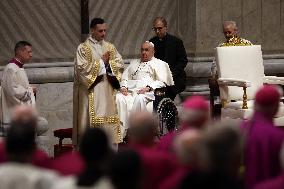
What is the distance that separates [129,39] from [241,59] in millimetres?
2777

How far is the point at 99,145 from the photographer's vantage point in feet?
17.5

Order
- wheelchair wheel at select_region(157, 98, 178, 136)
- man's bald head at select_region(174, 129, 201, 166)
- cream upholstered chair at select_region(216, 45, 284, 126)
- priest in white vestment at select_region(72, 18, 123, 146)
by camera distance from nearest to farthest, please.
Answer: man's bald head at select_region(174, 129, 201, 166) → priest in white vestment at select_region(72, 18, 123, 146) → wheelchair wheel at select_region(157, 98, 178, 136) → cream upholstered chair at select_region(216, 45, 284, 126)

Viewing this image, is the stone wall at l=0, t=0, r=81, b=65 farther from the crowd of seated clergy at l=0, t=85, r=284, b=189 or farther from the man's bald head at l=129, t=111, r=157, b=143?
the man's bald head at l=129, t=111, r=157, b=143

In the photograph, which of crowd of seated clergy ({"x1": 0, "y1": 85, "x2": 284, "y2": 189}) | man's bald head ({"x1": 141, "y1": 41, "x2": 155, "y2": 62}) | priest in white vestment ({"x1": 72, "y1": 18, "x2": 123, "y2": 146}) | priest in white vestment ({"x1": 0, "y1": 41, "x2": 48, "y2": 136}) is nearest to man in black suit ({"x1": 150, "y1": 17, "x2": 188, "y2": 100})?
man's bald head ({"x1": 141, "y1": 41, "x2": 155, "y2": 62})

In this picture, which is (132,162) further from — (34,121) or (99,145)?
(34,121)

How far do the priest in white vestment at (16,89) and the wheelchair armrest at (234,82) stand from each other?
2.20 meters

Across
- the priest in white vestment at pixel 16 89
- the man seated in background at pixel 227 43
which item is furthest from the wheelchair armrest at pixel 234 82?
the priest in white vestment at pixel 16 89

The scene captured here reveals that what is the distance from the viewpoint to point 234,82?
11328 mm

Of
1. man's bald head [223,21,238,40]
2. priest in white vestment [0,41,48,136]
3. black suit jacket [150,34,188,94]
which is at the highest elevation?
man's bald head [223,21,238,40]

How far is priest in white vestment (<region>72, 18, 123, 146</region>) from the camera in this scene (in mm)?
11312

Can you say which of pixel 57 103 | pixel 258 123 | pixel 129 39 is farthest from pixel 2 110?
pixel 258 123

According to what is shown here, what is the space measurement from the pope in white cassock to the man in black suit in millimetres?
294

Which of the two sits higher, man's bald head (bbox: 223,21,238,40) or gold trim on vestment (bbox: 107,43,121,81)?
man's bald head (bbox: 223,21,238,40)

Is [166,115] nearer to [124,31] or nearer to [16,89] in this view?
[16,89]
